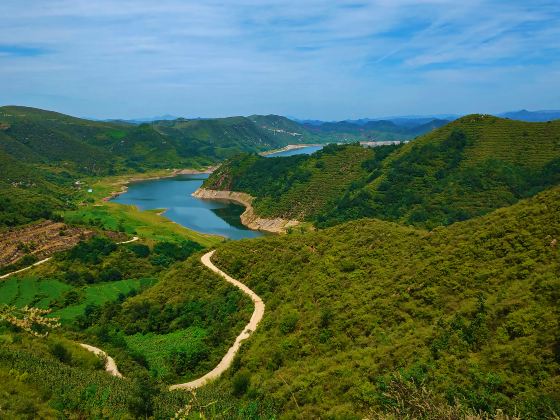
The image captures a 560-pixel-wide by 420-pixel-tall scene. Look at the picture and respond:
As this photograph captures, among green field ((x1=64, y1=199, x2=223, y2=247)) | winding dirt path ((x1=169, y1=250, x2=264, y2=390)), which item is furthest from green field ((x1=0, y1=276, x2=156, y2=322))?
green field ((x1=64, y1=199, x2=223, y2=247))

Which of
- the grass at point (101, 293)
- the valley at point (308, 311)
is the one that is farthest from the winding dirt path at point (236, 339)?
the grass at point (101, 293)

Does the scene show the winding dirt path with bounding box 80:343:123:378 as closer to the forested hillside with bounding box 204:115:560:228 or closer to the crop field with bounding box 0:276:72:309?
the crop field with bounding box 0:276:72:309

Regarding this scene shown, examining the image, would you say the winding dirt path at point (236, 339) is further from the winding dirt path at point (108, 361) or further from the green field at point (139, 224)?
the green field at point (139, 224)

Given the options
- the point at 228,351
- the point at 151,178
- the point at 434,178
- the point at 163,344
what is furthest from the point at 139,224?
the point at 151,178

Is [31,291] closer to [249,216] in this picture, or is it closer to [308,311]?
[308,311]

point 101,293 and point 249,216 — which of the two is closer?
point 101,293

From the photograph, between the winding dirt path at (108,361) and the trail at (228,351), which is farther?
the winding dirt path at (108,361)
